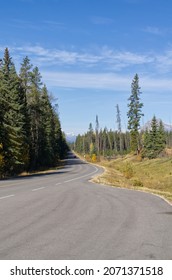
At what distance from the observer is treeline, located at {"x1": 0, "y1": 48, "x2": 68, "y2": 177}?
38.2m

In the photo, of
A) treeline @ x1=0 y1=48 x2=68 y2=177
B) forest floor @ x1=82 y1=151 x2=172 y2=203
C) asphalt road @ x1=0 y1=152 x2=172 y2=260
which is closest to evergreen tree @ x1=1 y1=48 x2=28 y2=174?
treeline @ x1=0 y1=48 x2=68 y2=177

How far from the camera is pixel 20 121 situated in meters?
44.2

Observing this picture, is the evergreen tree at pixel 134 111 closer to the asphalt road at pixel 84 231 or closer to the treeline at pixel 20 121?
the treeline at pixel 20 121

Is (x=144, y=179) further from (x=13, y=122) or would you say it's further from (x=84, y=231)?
(x=84, y=231)

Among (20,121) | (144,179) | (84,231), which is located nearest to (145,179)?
(144,179)

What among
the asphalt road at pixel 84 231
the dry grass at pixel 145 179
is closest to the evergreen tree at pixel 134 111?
the dry grass at pixel 145 179

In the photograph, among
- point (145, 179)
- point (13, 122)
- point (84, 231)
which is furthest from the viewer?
point (13, 122)

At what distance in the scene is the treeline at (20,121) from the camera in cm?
3816

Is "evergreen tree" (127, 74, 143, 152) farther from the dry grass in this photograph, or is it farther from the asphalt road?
the asphalt road

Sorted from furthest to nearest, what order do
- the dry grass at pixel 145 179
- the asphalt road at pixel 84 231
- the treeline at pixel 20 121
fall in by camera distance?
the treeline at pixel 20 121
the dry grass at pixel 145 179
the asphalt road at pixel 84 231

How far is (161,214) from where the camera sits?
37.5ft
